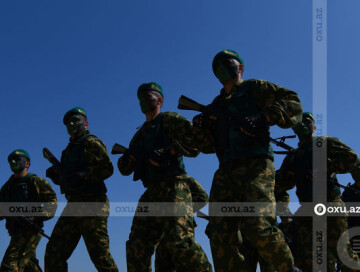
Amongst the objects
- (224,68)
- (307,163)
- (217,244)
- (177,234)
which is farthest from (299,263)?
(224,68)

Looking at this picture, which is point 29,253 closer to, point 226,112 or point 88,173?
point 88,173

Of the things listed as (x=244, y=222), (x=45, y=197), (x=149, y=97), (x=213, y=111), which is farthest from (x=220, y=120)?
(x=45, y=197)

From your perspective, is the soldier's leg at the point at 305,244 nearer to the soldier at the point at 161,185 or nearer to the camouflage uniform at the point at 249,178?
the soldier at the point at 161,185

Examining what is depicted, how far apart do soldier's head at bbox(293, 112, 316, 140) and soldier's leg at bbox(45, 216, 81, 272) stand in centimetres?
373

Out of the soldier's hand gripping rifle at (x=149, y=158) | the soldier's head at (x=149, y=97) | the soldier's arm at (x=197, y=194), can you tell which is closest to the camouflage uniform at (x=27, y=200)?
the soldier's arm at (x=197, y=194)

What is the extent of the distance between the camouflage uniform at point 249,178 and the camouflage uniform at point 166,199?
2.98 ft

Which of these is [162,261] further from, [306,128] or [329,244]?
[306,128]

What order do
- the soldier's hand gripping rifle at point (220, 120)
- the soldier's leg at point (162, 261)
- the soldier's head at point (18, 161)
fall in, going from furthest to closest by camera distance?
the soldier's head at point (18, 161) → the soldier's leg at point (162, 261) → the soldier's hand gripping rifle at point (220, 120)

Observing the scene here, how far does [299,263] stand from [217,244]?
295 centimetres

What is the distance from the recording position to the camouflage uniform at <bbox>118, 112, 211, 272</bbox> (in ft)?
17.1

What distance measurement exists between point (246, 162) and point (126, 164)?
84.7 inches

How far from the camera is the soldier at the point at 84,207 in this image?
6254 millimetres

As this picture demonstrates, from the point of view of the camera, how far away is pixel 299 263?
6648 millimetres

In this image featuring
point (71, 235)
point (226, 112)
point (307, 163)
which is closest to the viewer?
point (226, 112)
